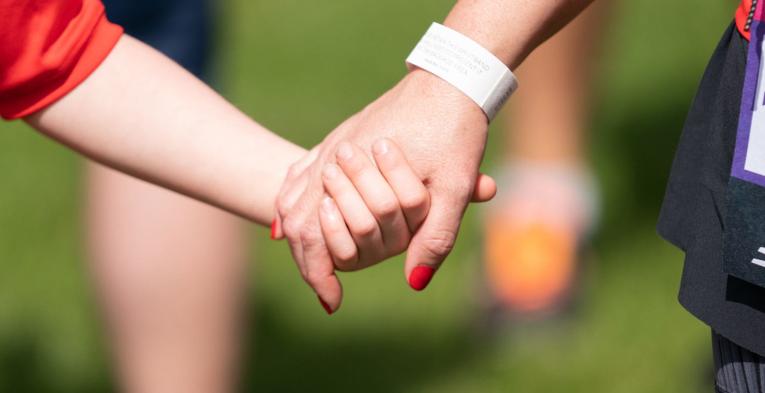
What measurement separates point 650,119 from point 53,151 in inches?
56.9

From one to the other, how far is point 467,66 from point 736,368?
44cm

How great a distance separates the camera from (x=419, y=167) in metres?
1.44

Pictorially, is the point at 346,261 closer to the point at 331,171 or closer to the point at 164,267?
the point at 331,171

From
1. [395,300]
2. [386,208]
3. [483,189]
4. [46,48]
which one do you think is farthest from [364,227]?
[395,300]

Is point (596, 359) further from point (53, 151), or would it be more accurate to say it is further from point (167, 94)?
point (53, 151)

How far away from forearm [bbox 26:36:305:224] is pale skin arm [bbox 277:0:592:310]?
8 cm

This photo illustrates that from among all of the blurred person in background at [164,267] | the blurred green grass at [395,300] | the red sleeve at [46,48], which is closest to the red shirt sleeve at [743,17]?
the red sleeve at [46,48]

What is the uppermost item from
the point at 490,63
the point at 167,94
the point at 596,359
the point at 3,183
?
the point at 490,63

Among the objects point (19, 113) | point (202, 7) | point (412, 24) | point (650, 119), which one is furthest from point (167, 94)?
point (412, 24)

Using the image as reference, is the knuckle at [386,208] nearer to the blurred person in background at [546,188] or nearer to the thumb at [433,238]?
the thumb at [433,238]

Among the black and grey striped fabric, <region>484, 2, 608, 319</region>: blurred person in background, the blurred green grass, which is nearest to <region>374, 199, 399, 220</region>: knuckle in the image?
the black and grey striped fabric

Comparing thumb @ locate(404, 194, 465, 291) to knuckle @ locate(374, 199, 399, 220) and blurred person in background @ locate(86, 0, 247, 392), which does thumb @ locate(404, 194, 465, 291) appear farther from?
blurred person in background @ locate(86, 0, 247, 392)

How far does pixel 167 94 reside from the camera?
1.56m

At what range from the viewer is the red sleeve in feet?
4.69
